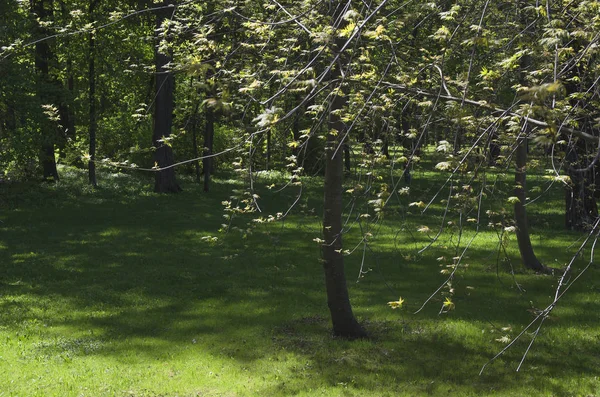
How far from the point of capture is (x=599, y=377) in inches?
380

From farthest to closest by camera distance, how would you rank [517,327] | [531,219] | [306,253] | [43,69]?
1. [43,69]
2. [531,219]
3. [306,253]
4. [517,327]

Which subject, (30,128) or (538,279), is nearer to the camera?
(538,279)

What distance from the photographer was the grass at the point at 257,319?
942 centimetres

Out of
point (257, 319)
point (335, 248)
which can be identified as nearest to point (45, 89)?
point (257, 319)

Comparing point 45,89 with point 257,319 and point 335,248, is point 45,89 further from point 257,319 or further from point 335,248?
point 335,248

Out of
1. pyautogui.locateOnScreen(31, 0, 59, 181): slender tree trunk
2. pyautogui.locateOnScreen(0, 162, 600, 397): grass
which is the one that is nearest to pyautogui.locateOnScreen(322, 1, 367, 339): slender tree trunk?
pyautogui.locateOnScreen(0, 162, 600, 397): grass

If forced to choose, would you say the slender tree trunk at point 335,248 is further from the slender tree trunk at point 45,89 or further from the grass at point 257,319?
the slender tree trunk at point 45,89

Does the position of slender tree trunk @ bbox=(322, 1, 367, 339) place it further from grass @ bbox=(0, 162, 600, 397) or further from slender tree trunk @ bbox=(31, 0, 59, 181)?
slender tree trunk @ bbox=(31, 0, 59, 181)

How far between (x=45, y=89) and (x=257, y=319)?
49.8 feet

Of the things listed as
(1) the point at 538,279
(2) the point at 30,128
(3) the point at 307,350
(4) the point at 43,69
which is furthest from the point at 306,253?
(4) the point at 43,69

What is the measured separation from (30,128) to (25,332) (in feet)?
41.4

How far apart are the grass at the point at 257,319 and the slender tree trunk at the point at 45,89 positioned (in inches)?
176

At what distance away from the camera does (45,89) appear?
928 inches

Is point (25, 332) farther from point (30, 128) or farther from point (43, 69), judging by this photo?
point (43, 69)
